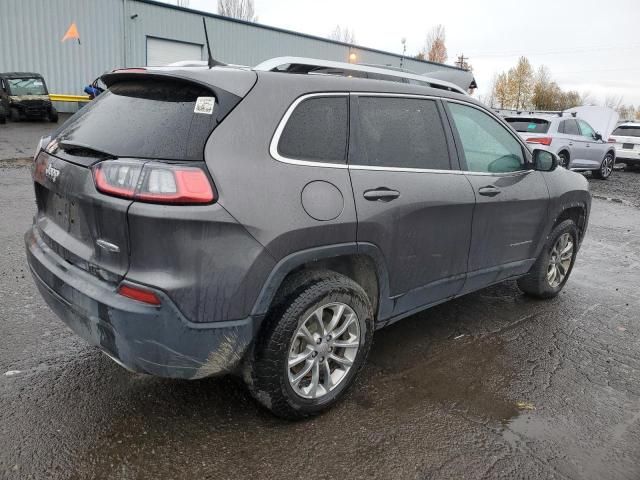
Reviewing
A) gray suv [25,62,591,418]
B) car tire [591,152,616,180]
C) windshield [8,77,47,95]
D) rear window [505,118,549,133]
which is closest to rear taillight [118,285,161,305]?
gray suv [25,62,591,418]

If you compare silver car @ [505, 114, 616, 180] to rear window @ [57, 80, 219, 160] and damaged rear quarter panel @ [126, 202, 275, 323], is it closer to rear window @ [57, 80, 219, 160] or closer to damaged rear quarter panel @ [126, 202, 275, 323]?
rear window @ [57, 80, 219, 160]

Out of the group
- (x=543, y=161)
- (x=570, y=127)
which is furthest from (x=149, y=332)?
(x=570, y=127)

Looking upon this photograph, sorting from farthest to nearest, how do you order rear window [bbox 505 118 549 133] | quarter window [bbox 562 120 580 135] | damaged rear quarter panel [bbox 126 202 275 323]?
quarter window [bbox 562 120 580 135], rear window [bbox 505 118 549 133], damaged rear quarter panel [bbox 126 202 275 323]

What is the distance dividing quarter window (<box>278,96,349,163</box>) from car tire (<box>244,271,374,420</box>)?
0.61 m

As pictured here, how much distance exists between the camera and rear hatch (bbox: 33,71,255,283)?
2264 mm

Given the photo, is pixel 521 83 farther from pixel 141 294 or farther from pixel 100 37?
pixel 141 294

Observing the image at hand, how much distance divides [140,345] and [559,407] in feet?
7.71

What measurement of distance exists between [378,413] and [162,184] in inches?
65.9

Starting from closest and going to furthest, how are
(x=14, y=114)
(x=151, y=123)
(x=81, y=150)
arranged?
(x=151, y=123) < (x=81, y=150) < (x=14, y=114)

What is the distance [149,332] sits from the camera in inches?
87.5

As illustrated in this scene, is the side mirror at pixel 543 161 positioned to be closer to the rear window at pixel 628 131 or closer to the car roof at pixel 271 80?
the car roof at pixel 271 80

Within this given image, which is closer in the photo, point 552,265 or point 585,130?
point 552,265

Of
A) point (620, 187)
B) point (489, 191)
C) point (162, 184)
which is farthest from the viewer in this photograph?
point (620, 187)

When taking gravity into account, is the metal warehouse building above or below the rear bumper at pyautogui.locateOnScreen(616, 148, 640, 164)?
above
